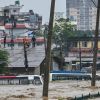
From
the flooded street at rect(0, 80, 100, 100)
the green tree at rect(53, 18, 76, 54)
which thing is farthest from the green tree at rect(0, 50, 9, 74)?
the green tree at rect(53, 18, 76, 54)

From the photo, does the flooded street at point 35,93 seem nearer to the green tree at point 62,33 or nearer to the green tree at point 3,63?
the green tree at point 3,63

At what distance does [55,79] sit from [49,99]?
1294 cm

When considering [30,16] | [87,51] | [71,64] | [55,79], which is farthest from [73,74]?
[30,16]

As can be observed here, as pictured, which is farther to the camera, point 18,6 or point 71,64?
point 18,6

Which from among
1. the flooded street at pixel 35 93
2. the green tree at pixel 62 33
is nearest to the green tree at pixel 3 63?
the flooded street at pixel 35 93

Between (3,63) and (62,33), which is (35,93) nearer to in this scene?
(3,63)

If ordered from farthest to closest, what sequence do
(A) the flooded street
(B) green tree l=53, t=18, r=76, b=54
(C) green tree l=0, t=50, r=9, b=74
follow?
1. (B) green tree l=53, t=18, r=76, b=54
2. (C) green tree l=0, t=50, r=9, b=74
3. (A) the flooded street

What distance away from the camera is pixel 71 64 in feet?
236

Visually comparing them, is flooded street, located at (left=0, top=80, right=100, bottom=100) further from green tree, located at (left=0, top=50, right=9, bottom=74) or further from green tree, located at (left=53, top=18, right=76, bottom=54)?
green tree, located at (left=53, top=18, right=76, bottom=54)

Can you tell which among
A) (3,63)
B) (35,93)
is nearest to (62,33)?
(3,63)

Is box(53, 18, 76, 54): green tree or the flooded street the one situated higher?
the flooded street

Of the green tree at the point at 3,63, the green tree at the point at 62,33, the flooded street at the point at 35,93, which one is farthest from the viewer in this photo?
the green tree at the point at 62,33

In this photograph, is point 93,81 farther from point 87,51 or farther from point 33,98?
point 87,51

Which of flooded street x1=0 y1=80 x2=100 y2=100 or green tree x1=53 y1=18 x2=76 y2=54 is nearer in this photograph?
flooded street x1=0 y1=80 x2=100 y2=100
